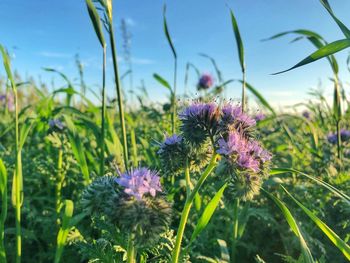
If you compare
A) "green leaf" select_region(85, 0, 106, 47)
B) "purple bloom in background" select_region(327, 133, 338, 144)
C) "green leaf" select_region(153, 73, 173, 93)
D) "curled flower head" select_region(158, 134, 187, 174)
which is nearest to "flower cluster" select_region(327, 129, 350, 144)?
"purple bloom in background" select_region(327, 133, 338, 144)

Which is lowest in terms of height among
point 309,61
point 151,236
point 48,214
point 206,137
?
point 48,214

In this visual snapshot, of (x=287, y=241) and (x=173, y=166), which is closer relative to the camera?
(x=173, y=166)

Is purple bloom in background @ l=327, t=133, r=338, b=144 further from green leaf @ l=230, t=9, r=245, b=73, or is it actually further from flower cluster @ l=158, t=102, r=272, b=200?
flower cluster @ l=158, t=102, r=272, b=200

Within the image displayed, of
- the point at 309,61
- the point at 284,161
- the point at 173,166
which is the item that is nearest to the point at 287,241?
the point at 284,161

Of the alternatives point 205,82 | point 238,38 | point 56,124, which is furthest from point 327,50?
point 205,82

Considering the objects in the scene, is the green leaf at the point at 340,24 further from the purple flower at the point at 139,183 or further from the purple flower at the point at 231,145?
the purple flower at the point at 139,183

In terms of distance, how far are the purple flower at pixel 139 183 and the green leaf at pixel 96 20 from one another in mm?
905

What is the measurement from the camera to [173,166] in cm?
194

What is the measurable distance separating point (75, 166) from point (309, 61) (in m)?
2.28

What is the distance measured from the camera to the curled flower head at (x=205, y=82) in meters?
6.85

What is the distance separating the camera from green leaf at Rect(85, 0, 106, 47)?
1.93 m

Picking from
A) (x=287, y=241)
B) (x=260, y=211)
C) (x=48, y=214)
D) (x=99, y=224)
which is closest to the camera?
(x=99, y=224)

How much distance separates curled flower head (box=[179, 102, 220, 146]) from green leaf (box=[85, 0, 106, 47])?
67cm

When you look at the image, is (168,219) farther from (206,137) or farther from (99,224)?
(206,137)
